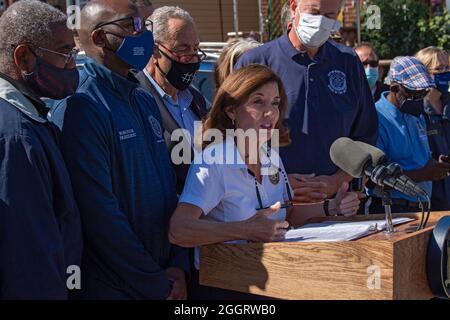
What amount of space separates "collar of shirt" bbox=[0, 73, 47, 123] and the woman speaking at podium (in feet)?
2.32

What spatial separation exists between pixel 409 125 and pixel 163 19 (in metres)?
2.38

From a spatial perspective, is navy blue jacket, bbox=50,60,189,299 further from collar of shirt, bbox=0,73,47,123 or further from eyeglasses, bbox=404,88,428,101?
eyeglasses, bbox=404,88,428,101

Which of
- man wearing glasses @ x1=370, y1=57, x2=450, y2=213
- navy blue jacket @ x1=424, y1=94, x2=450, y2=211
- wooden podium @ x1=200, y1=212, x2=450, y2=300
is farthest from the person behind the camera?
navy blue jacket @ x1=424, y1=94, x2=450, y2=211

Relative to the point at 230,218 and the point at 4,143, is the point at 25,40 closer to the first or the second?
the point at 4,143

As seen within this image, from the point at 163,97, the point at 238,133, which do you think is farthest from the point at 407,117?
the point at 238,133

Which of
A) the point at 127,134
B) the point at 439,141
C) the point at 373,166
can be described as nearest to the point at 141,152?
the point at 127,134

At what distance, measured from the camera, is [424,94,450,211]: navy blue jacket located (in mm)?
5859

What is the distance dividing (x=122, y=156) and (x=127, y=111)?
0.75 ft

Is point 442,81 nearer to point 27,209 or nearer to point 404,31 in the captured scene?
point 27,209

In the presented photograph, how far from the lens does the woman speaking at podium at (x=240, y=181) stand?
2.93m

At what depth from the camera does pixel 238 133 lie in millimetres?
3250

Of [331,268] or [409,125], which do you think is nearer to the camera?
[331,268]

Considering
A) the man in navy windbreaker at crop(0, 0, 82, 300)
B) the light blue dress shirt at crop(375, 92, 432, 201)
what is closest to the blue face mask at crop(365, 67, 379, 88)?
the light blue dress shirt at crop(375, 92, 432, 201)

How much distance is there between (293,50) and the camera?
422 cm
